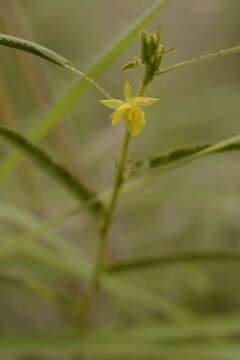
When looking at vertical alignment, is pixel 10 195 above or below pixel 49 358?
above

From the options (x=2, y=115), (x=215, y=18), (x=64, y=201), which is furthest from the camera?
(x=215, y=18)

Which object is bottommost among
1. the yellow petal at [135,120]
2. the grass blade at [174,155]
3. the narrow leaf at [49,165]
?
the yellow petal at [135,120]

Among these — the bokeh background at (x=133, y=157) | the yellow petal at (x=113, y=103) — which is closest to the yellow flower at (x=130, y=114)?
the yellow petal at (x=113, y=103)

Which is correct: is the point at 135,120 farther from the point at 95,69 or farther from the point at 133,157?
the point at 133,157

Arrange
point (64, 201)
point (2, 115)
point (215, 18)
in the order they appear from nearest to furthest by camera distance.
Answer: point (2, 115)
point (64, 201)
point (215, 18)

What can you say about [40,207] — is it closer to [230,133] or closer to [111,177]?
[111,177]

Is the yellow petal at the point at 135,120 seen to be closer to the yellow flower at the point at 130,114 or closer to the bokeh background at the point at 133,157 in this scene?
the yellow flower at the point at 130,114

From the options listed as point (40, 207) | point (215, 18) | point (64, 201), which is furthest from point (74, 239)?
point (215, 18)
